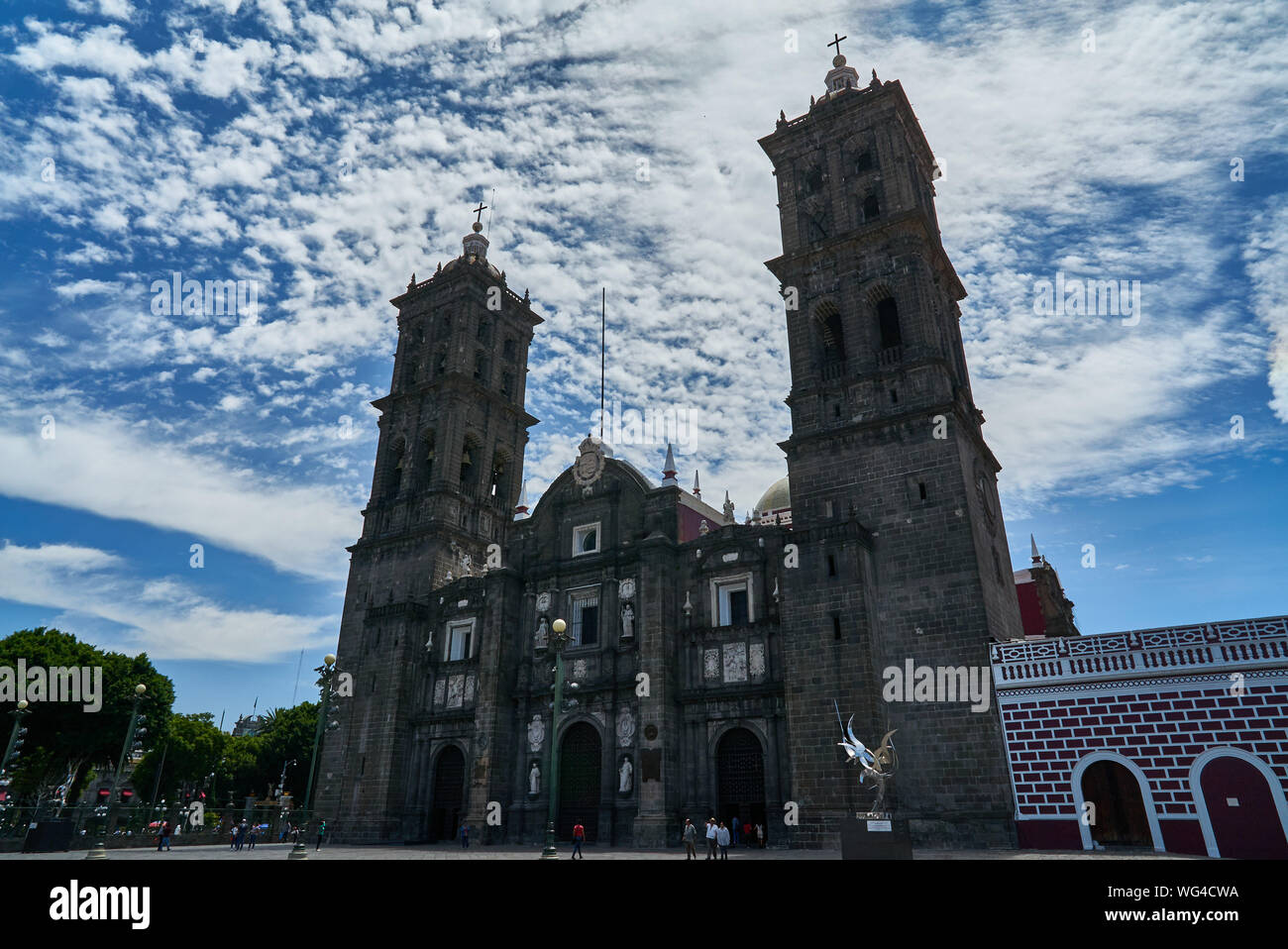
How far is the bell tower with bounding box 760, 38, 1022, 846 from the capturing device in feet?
80.8

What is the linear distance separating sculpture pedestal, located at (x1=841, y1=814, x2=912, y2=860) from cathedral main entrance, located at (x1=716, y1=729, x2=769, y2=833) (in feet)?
38.6

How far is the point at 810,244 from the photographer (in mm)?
34406

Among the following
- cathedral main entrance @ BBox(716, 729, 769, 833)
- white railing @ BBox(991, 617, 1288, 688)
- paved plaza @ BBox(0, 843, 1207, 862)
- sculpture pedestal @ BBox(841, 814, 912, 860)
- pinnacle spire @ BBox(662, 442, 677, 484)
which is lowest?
paved plaza @ BBox(0, 843, 1207, 862)

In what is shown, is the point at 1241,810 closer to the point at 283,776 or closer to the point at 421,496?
the point at 421,496

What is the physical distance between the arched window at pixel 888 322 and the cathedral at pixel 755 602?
5.3 inches

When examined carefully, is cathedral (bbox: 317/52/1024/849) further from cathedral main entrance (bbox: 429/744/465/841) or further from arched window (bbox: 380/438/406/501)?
arched window (bbox: 380/438/406/501)

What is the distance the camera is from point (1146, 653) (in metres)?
22.2

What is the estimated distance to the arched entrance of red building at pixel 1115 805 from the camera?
21469 mm

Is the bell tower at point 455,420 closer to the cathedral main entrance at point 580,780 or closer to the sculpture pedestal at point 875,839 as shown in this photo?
the cathedral main entrance at point 580,780

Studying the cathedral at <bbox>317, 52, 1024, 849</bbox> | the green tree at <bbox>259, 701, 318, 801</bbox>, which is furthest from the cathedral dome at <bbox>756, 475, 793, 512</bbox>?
the green tree at <bbox>259, 701, 318, 801</bbox>

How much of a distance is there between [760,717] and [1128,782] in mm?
11325

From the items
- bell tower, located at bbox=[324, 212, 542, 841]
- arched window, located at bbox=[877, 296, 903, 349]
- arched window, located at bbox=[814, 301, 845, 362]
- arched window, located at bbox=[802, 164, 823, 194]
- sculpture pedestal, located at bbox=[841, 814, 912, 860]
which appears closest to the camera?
sculpture pedestal, located at bbox=[841, 814, 912, 860]

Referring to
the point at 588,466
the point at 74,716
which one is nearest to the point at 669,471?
the point at 588,466

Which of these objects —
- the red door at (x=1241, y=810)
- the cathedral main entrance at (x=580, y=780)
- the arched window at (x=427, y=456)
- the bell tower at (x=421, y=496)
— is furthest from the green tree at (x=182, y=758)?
the red door at (x=1241, y=810)
